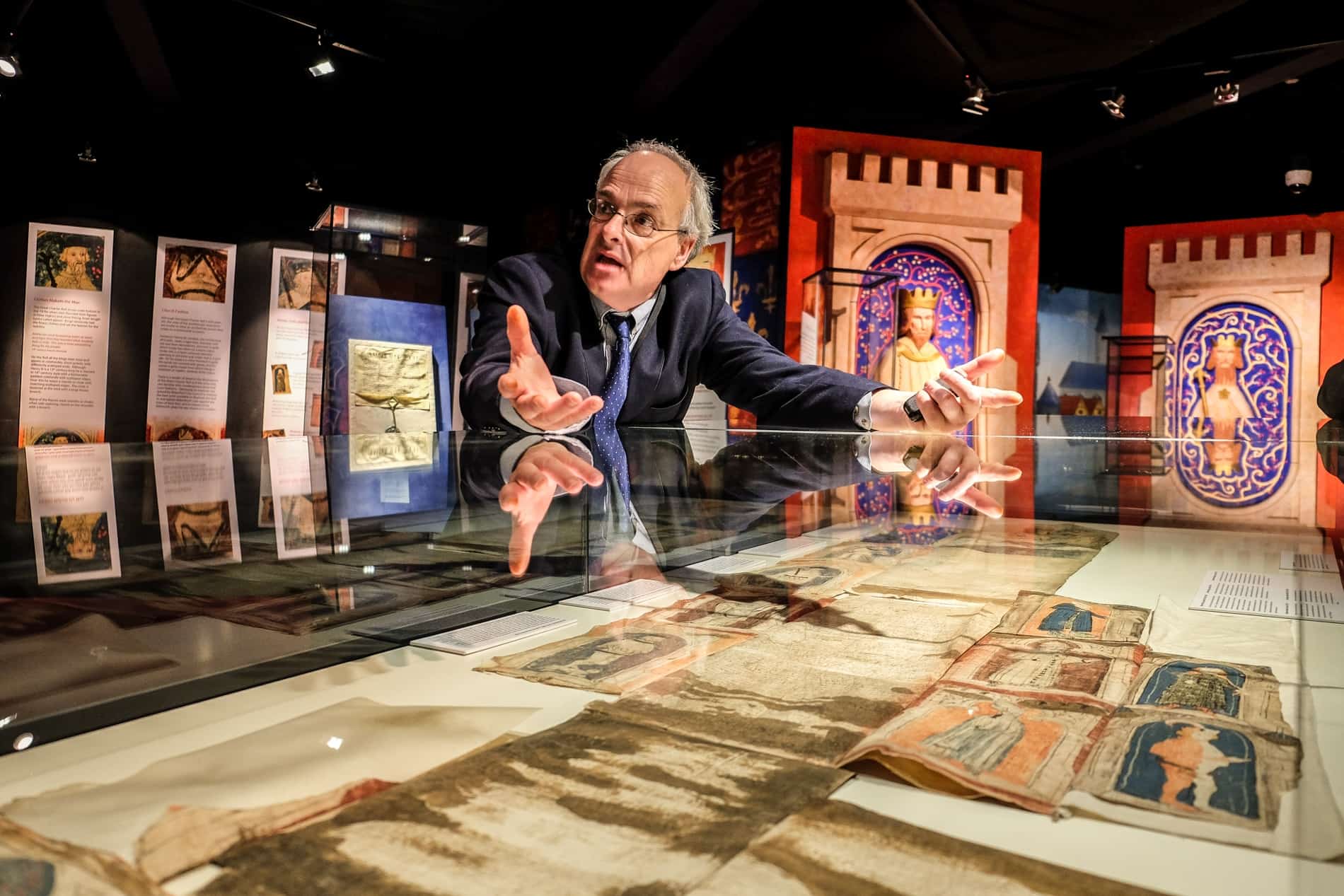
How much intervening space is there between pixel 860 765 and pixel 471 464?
83 centimetres

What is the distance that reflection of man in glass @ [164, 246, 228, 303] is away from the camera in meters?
6.62

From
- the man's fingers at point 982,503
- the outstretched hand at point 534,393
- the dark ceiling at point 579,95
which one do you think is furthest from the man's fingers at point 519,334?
the dark ceiling at point 579,95

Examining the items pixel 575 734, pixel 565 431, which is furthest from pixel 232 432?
pixel 575 734

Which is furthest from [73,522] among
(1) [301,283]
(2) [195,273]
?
(1) [301,283]

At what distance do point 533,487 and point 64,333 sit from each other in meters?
6.92

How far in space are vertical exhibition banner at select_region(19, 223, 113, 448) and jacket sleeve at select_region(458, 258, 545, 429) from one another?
534cm

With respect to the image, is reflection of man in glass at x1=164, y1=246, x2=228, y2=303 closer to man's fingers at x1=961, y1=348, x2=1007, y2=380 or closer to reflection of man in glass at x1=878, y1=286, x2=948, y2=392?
reflection of man in glass at x1=878, y1=286, x2=948, y2=392

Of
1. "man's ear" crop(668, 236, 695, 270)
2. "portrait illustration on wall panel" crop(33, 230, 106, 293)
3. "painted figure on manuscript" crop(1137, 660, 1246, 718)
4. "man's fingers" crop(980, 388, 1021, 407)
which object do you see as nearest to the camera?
"painted figure on manuscript" crop(1137, 660, 1246, 718)

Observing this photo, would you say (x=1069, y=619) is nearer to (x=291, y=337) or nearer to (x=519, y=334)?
(x=519, y=334)

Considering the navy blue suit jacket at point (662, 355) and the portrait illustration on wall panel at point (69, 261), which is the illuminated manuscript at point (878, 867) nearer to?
the navy blue suit jacket at point (662, 355)

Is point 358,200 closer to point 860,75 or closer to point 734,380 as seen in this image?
point 860,75

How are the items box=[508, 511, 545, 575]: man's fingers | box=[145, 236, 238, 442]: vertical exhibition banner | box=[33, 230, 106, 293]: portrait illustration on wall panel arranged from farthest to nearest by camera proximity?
box=[145, 236, 238, 442]: vertical exhibition banner → box=[33, 230, 106, 293]: portrait illustration on wall panel → box=[508, 511, 545, 575]: man's fingers

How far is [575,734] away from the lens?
32 centimetres

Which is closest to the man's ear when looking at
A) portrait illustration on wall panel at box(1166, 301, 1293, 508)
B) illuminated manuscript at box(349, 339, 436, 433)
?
illuminated manuscript at box(349, 339, 436, 433)
